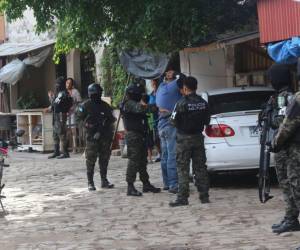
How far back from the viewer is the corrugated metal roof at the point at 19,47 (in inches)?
790

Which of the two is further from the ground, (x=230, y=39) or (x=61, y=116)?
(x=230, y=39)

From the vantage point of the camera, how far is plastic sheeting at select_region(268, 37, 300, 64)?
958 cm

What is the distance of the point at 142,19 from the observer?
12031 mm

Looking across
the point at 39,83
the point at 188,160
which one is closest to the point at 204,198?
the point at 188,160

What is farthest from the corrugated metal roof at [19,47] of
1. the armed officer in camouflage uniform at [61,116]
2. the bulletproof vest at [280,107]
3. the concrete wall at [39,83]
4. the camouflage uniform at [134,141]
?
the bulletproof vest at [280,107]

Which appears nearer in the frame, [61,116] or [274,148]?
[274,148]

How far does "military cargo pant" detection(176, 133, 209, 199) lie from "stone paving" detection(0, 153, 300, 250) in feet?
0.98

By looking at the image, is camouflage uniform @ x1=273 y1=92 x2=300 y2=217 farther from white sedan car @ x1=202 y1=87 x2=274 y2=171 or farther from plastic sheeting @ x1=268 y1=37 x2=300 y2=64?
white sedan car @ x1=202 y1=87 x2=274 y2=171

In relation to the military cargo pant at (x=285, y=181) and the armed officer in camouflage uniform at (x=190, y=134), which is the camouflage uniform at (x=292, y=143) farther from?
the armed officer in camouflage uniform at (x=190, y=134)

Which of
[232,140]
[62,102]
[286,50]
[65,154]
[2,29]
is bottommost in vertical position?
[65,154]

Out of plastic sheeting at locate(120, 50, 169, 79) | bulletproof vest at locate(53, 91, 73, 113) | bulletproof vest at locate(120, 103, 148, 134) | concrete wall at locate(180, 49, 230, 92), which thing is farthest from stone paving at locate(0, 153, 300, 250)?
bulletproof vest at locate(53, 91, 73, 113)

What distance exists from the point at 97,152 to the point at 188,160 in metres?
2.58

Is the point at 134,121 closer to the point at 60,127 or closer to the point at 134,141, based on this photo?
the point at 134,141

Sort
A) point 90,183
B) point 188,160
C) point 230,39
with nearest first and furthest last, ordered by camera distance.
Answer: point 188,160 < point 90,183 < point 230,39
